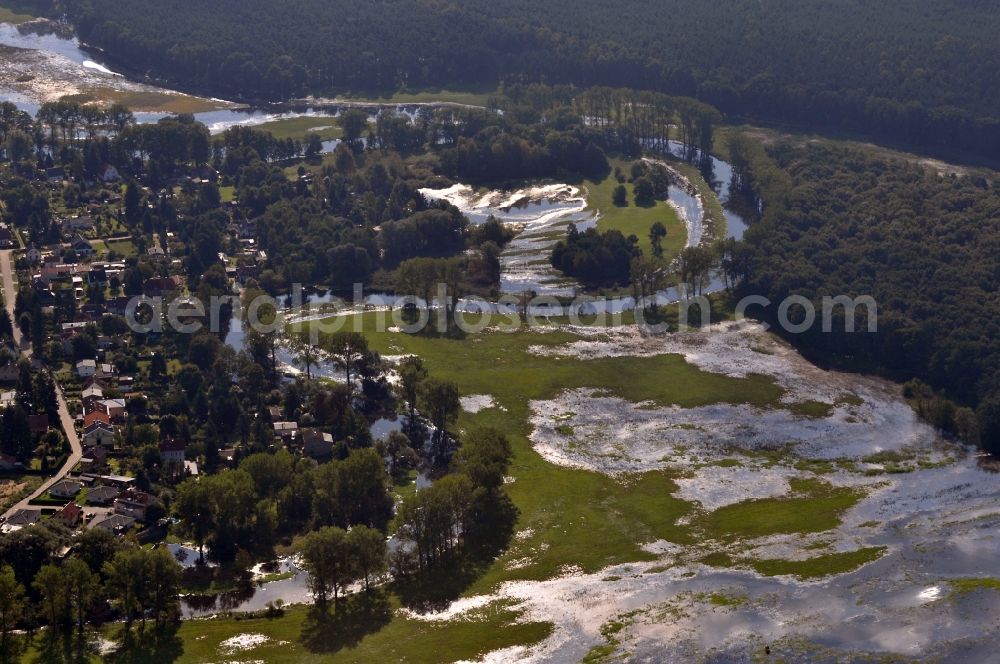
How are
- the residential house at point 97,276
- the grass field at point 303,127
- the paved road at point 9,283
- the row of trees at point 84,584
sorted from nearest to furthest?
the row of trees at point 84,584 < the paved road at point 9,283 < the residential house at point 97,276 < the grass field at point 303,127

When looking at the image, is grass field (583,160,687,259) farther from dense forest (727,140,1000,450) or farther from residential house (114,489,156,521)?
residential house (114,489,156,521)

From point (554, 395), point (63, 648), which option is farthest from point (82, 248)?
point (63, 648)

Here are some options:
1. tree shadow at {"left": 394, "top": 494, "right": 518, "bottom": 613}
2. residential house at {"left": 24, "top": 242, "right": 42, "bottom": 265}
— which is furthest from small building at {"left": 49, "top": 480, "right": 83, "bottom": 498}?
residential house at {"left": 24, "top": 242, "right": 42, "bottom": 265}

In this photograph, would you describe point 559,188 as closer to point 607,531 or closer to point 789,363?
point 789,363

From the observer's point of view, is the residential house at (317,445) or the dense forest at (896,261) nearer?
the residential house at (317,445)

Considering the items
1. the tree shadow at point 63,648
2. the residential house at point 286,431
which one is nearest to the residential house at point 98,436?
the residential house at point 286,431

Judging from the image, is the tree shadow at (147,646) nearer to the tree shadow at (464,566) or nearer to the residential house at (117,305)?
the tree shadow at (464,566)
